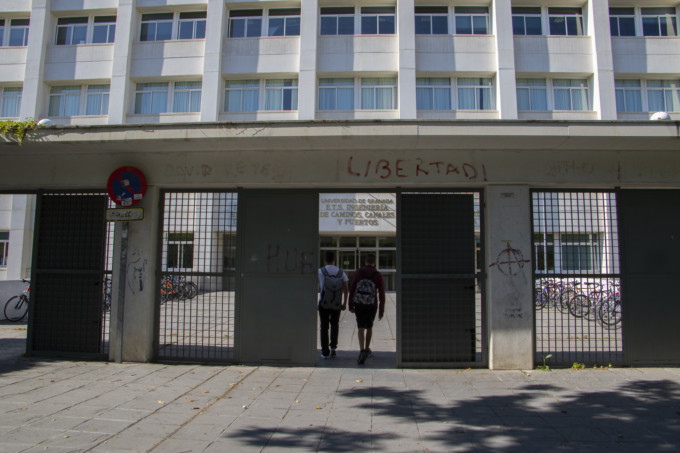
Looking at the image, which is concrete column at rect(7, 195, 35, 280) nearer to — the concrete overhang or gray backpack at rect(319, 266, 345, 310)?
the concrete overhang

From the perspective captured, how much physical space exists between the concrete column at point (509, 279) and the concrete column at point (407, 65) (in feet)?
43.7

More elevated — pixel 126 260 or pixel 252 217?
pixel 252 217

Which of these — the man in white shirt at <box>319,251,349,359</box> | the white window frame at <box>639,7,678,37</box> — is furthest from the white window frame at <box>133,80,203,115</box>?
the white window frame at <box>639,7,678,37</box>

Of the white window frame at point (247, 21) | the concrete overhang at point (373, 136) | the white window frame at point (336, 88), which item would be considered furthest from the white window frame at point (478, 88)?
the concrete overhang at point (373, 136)

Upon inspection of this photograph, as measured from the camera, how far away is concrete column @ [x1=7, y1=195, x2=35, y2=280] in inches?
885

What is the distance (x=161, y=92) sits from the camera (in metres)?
20.8

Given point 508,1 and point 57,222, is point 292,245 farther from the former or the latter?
point 508,1

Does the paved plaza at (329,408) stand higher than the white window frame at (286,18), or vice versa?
the white window frame at (286,18)

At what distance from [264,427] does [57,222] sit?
213 inches

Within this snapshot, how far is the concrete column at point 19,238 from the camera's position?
885 inches

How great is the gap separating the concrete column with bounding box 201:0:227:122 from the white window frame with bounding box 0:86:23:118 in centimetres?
945

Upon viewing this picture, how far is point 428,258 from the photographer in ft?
22.6

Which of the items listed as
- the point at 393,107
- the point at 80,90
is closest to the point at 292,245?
the point at 393,107

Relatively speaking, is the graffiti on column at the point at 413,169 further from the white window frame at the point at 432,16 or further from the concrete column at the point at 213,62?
the white window frame at the point at 432,16
